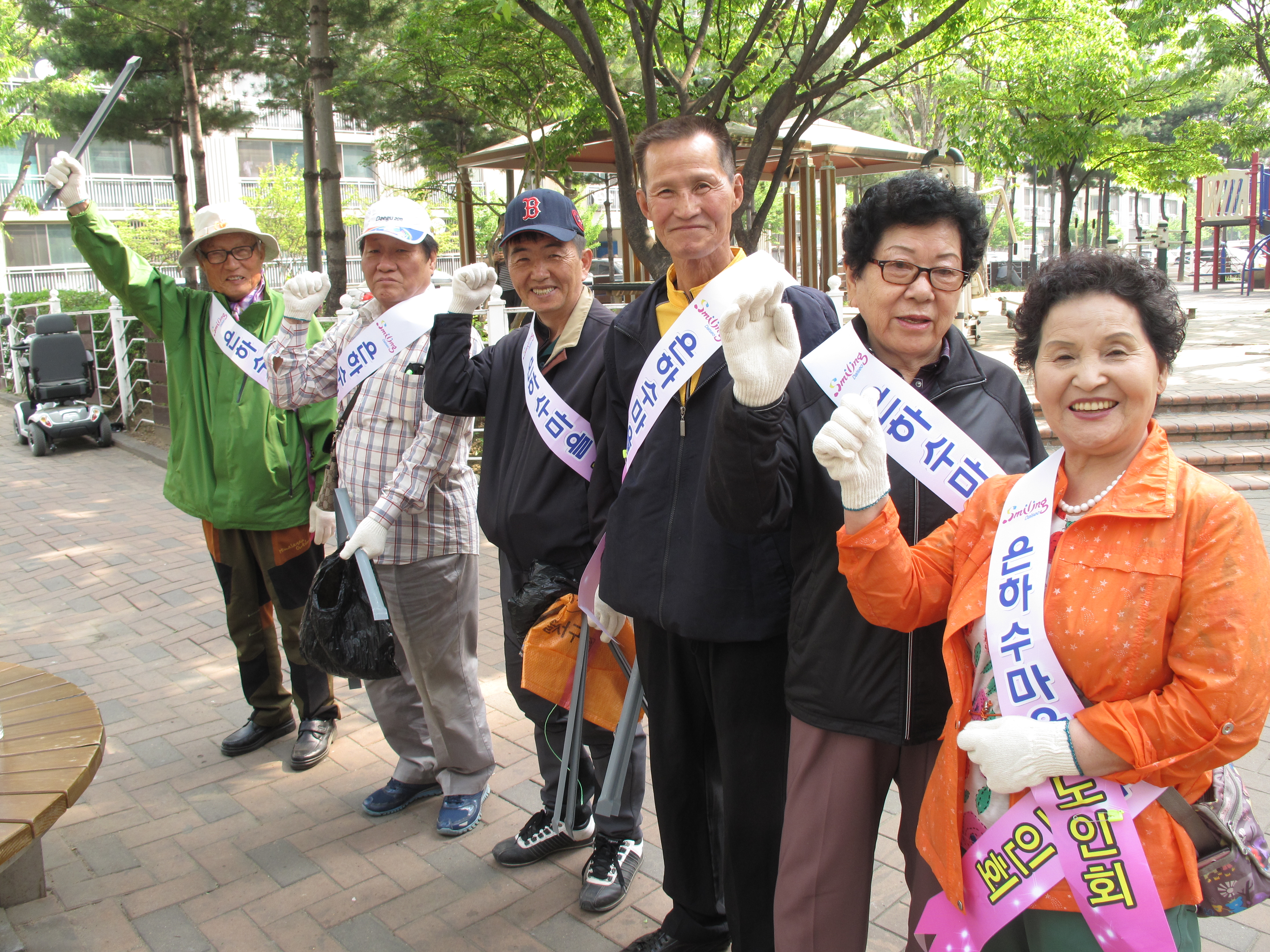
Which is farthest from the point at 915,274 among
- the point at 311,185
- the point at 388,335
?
the point at 311,185

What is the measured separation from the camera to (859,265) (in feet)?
6.65

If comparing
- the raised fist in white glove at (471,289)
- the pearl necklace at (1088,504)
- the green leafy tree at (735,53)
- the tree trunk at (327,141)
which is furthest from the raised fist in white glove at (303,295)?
the tree trunk at (327,141)

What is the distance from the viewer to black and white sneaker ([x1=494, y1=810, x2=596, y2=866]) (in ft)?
10.1

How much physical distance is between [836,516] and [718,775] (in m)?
0.91

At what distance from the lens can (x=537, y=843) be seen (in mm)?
3104

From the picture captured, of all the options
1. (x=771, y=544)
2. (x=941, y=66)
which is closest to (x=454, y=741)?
(x=771, y=544)

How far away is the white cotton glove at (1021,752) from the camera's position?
1.51 meters

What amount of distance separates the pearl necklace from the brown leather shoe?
309 cm

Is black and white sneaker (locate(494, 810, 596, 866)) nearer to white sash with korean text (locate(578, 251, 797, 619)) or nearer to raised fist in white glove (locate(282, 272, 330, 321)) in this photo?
white sash with korean text (locate(578, 251, 797, 619))

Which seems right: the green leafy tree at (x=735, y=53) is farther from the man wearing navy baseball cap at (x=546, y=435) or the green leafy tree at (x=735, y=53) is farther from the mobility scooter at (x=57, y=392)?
the mobility scooter at (x=57, y=392)

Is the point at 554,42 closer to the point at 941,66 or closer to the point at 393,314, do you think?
the point at 941,66

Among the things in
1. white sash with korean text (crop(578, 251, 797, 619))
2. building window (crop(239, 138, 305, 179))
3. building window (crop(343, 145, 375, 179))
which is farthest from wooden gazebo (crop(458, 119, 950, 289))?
building window (crop(239, 138, 305, 179))

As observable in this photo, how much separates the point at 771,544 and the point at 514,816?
1.73m

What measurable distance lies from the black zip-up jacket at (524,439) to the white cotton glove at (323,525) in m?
0.69
